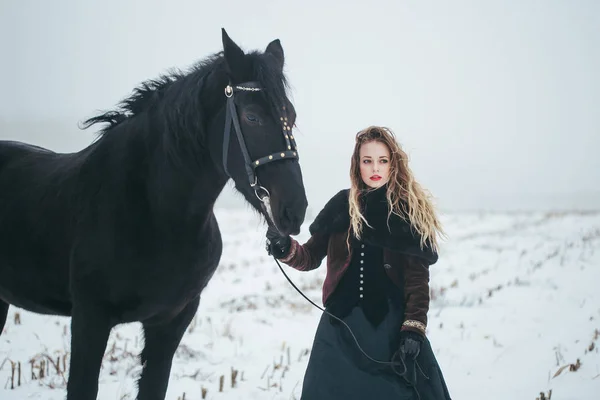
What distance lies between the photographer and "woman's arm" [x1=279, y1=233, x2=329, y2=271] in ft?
8.62

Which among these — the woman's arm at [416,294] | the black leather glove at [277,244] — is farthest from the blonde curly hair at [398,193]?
the black leather glove at [277,244]

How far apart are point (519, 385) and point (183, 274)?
3598 millimetres

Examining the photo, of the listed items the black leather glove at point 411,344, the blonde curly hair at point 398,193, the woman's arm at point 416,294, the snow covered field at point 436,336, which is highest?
the blonde curly hair at point 398,193

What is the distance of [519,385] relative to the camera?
4.35 m

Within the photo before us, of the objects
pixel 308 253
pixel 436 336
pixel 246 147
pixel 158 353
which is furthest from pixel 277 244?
pixel 436 336

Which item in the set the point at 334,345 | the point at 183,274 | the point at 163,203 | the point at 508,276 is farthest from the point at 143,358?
the point at 508,276

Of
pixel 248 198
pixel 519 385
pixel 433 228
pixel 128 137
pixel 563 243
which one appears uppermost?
pixel 128 137

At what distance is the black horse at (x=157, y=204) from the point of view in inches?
89.7

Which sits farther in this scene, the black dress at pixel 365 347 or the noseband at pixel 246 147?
the black dress at pixel 365 347

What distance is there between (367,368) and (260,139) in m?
1.33

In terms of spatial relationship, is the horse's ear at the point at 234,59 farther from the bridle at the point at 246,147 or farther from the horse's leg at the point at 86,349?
the horse's leg at the point at 86,349

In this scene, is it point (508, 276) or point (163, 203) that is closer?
point (163, 203)

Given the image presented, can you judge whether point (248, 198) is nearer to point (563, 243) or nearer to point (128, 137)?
point (128, 137)

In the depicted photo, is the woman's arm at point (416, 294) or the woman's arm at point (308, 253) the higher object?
the woman's arm at point (308, 253)
